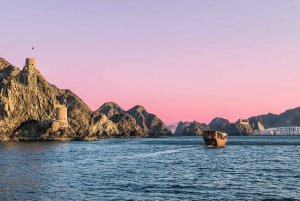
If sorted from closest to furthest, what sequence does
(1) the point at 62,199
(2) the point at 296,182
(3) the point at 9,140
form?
(1) the point at 62,199 < (2) the point at 296,182 < (3) the point at 9,140

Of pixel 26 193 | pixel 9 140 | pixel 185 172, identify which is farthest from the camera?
pixel 9 140

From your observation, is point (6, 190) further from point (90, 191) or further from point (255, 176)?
point (255, 176)

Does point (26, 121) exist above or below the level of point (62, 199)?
above

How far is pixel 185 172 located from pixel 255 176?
33.6ft

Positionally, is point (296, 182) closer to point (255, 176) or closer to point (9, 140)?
point (255, 176)

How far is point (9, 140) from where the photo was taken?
597 ft

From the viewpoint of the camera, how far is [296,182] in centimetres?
4378

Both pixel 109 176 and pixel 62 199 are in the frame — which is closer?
pixel 62 199

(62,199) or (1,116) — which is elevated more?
(1,116)

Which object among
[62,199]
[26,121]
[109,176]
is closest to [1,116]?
[26,121]

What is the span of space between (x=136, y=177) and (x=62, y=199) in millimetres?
16059

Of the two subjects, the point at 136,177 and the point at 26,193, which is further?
the point at 136,177

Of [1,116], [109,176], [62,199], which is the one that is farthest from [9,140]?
[62,199]

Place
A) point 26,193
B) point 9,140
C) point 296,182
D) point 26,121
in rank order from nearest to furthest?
point 26,193 → point 296,182 → point 9,140 → point 26,121
